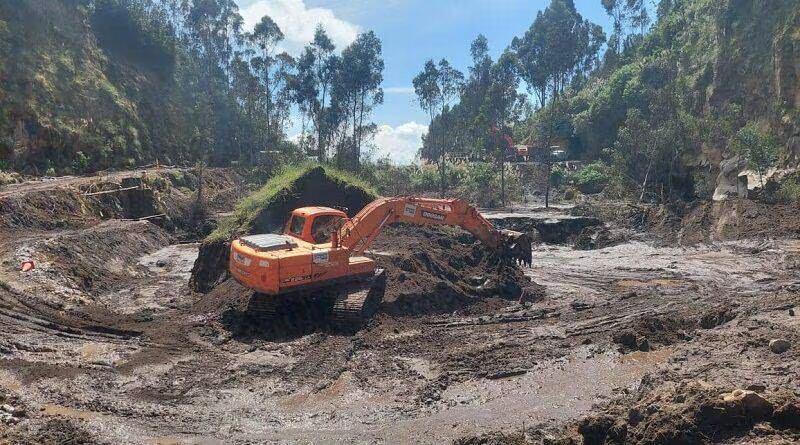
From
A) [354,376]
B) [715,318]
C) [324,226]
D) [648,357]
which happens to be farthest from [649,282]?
[354,376]

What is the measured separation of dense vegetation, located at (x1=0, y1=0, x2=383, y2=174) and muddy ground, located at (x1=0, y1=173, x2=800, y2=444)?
13.7 m

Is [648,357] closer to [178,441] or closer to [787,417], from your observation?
[787,417]

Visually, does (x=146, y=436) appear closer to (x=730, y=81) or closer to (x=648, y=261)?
(x=648, y=261)

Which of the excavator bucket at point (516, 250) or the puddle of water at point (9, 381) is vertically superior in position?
the excavator bucket at point (516, 250)

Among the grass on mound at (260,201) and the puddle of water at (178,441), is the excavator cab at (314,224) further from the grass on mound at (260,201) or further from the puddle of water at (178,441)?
the puddle of water at (178,441)

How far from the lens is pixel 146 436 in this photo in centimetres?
764

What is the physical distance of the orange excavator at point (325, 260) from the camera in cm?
1181

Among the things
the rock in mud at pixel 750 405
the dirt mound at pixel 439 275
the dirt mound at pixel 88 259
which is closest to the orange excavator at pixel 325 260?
the dirt mound at pixel 439 275

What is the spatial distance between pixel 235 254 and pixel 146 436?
210 inches

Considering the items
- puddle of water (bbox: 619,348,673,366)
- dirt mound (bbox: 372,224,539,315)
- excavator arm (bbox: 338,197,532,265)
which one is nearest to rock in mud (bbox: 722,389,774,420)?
puddle of water (bbox: 619,348,673,366)

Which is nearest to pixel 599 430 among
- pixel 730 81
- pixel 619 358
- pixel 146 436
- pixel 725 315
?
pixel 619 358

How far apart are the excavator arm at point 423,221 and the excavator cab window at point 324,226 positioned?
421 millimetres

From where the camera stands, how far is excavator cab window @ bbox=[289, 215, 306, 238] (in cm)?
1365

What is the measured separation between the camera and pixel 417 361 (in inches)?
415
